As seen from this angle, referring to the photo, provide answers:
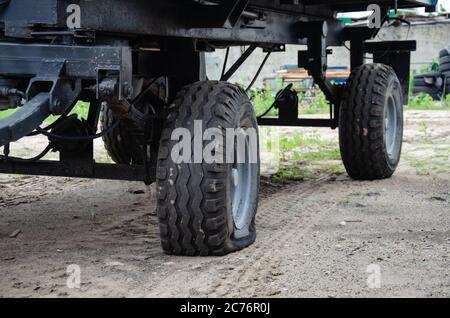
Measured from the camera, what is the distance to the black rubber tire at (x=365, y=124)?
6859 millimetres

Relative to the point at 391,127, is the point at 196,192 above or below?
below

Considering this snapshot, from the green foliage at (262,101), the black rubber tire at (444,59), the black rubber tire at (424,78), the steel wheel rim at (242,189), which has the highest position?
the black rubber tire at (444,59)

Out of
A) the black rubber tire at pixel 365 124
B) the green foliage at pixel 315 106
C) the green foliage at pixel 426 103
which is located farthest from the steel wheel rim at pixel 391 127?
the green foliage at pixel 426 103

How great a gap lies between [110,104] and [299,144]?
6.07m

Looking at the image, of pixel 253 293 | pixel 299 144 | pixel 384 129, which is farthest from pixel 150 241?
pixel 299 144

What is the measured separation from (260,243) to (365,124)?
7.96 feet

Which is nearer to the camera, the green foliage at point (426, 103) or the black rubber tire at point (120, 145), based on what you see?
the black rubber tire at point (120, 145)

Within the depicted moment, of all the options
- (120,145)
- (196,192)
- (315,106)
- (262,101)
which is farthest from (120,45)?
(315,106)

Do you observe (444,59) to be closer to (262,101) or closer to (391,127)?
(262,101)

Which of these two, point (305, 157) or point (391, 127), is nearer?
point (391, 127)

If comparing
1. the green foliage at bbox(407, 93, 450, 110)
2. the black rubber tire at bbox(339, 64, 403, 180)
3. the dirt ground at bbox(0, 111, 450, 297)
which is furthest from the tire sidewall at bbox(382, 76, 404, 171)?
the green foliage at bbox(407, 93, 450, 110)

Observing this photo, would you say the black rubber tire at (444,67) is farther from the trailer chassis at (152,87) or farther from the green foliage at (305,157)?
the trailer chassis at (152,87)

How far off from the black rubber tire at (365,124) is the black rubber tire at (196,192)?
8.37 feet

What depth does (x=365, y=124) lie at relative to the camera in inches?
270
